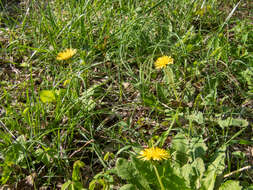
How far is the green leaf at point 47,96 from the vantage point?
5.59 ft

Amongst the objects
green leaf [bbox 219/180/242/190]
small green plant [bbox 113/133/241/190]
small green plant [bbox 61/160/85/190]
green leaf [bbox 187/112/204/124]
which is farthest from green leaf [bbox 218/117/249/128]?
small green plant [bbox 61/160/85/190]

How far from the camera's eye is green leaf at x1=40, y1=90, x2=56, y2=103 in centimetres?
170

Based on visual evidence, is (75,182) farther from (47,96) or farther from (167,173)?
(47,96)

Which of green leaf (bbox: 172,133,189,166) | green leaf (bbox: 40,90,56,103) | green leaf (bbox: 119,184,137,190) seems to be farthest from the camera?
green leaf (bbox: 40,90,56,103)

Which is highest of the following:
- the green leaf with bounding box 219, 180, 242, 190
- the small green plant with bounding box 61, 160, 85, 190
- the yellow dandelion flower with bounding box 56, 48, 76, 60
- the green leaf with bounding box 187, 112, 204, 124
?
the yellow dandelion flower with bounding box 56, 48, 76, 60

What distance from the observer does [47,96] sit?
1.72 m

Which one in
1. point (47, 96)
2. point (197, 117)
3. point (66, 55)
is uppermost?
point (66, 55)

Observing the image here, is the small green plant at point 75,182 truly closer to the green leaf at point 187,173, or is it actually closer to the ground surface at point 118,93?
the ground surface at point 118,93

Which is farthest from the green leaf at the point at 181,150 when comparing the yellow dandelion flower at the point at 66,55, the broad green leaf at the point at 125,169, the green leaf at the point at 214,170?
the yellow dandelion flower at the point at 66,55

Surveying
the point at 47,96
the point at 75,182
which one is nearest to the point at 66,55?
the point at 47,96

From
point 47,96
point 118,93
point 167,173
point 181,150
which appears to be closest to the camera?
point 167,173

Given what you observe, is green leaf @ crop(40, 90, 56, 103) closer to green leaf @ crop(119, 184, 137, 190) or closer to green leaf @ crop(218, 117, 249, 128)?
green leaf @ crop(119, 184, 137, 190)

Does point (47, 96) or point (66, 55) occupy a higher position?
point (66, 55)

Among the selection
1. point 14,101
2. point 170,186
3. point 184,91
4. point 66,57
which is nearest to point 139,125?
point 184,91
